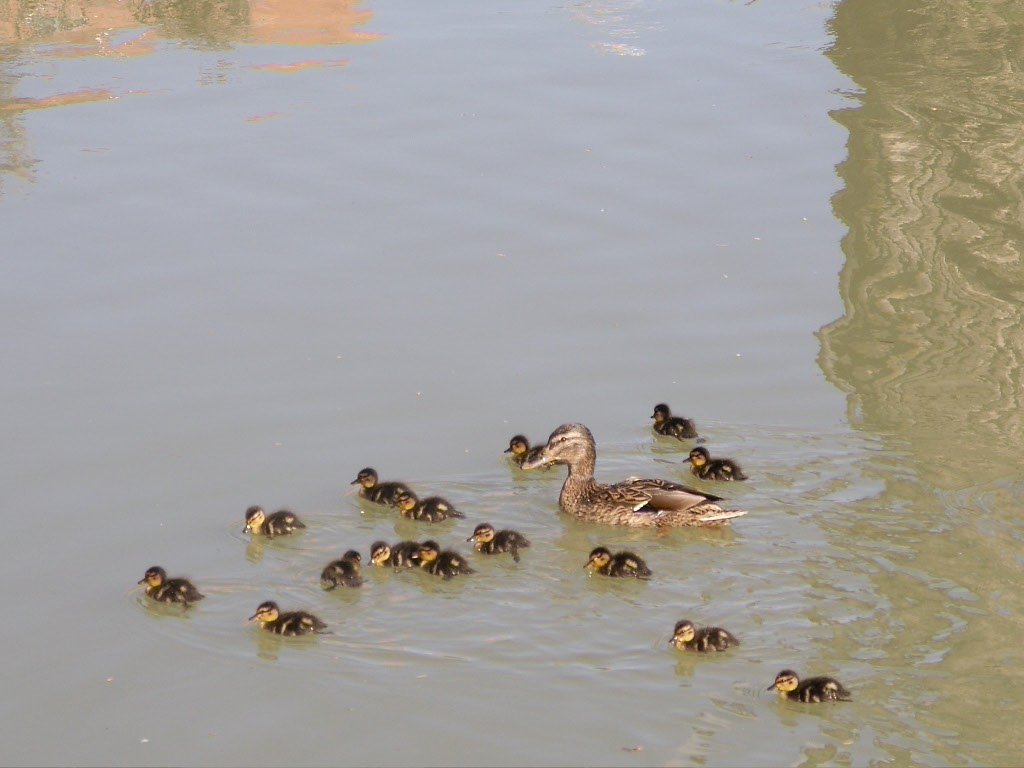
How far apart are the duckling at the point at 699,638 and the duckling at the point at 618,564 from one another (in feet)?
2.15

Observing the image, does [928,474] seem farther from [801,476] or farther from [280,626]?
[280,626]

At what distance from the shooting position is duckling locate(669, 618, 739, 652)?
5887 millimetres

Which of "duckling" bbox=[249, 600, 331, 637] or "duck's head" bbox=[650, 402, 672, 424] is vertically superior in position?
"duck's head" bbox=[650, 402, 672, 424]

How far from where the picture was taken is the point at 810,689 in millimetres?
5543

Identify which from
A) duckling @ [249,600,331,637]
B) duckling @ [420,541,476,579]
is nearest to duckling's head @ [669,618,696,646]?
duckling @ [420,541,476,579]

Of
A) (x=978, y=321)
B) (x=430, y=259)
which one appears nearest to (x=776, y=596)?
(x=978, y=321)

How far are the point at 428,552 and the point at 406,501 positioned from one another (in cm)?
44

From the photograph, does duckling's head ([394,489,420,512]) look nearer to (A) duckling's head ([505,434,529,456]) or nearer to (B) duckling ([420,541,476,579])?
(B) duckling ([420,541,476,579])

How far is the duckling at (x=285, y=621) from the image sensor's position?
606cm

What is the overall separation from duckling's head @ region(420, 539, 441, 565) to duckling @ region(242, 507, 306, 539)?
2.00 ft

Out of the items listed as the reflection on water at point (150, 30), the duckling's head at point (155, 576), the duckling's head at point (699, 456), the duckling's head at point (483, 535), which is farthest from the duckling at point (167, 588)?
the reflection on water at point (150, 30)

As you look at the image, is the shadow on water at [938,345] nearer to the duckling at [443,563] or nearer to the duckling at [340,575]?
the duckling at [443,563]

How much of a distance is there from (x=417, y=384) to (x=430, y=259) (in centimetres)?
169

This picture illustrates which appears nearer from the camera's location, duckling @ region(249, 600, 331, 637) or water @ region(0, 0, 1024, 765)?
water @ region(0, 0, 1024, 765)
